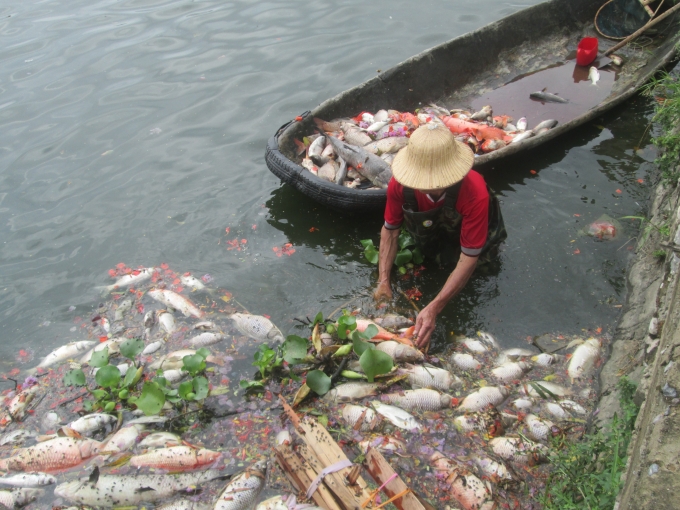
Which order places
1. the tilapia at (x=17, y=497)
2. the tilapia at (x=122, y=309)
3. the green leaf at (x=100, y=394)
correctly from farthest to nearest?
the tilapia at (x=122, y=309), the green leaf at (x=100, y=394), the tilapia at (x=17, y=497)

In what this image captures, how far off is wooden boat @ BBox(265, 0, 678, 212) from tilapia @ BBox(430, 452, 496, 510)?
3373 millimetres

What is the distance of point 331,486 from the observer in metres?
2.99

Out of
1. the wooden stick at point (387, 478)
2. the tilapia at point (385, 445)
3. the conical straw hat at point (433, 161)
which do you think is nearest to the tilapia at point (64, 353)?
the tilapia at point (385, 445)

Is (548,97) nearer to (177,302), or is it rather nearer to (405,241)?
(405,241)

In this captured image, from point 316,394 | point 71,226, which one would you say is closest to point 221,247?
point 71,226

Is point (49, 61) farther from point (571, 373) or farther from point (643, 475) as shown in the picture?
point (643, 475)

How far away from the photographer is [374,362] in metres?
3.66

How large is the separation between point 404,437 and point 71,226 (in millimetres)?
4660

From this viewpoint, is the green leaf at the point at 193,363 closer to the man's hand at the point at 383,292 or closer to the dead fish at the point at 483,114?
the man's hand at the point at 383,292

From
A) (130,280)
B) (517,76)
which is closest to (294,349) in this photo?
(130,280)

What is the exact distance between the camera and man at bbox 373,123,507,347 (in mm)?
3682

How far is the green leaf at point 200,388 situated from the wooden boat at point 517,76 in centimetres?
244

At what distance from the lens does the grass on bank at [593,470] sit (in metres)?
2.53

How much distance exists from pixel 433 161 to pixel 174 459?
271 cm
